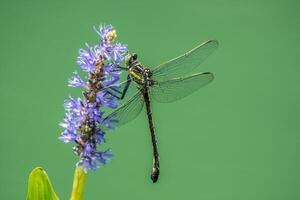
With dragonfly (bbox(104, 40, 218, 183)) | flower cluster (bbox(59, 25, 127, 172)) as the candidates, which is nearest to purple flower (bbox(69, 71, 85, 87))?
flower cluster (bbox(59, 25, 127, 172))

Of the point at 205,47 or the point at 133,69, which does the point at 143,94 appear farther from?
the point at 205,47

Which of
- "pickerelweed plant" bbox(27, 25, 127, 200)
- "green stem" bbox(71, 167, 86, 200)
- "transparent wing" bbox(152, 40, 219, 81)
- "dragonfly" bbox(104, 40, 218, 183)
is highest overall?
"transparent wing" bbox(152, 40, 219, 81)

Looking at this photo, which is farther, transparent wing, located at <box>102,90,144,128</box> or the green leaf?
transparent wing, located at <box>102,90,144,128</box>

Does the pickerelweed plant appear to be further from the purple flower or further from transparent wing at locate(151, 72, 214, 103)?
transparent wing at locate(151, 72, 214, 103)

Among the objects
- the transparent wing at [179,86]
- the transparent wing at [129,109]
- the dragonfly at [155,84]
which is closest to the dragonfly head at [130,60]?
the dragonfly at [155,84]

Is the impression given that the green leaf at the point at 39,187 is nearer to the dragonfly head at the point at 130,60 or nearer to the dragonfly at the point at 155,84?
the dragonfly at the point at 155,84

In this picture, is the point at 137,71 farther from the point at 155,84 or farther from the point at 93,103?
the point at 93,103

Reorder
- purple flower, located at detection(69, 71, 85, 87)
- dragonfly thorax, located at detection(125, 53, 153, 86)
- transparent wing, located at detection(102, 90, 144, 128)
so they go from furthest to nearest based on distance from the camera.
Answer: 1. dragonfly thorax, located at detection(125, 53, 153, 86)
2. transparent wing, located at detection(102, 90, 144, 128)
3. purple flower, located at detection(69, 71, 85, 87)
